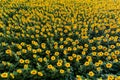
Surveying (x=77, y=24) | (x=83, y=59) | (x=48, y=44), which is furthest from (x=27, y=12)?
(x=83, y=59)

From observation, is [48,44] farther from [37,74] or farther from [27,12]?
[27,12]

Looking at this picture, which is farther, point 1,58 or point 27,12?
point 27,12

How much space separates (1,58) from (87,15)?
123 inches

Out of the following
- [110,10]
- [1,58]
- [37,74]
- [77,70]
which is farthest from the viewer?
[110,10]

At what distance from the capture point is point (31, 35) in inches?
237

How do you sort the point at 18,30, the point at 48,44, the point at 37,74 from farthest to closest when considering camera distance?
1. the point at 18,30
2. the point at 48,44
3. the point at 37,74

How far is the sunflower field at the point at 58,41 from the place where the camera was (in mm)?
4699

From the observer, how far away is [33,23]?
6.73 metres

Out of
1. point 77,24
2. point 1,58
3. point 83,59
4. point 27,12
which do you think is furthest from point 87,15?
point 1,58

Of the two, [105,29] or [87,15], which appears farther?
[87,15]

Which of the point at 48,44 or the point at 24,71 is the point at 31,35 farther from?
the point at 24,71

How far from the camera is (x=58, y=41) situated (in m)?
5.93

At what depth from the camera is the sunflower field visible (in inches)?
185

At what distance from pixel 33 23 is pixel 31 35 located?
772mm
